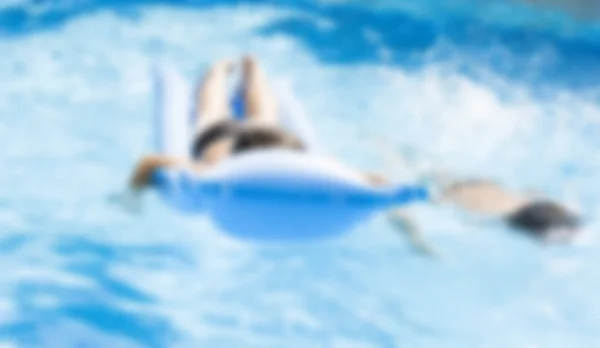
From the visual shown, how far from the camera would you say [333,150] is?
5371 millimetres

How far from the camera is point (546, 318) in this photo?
4133mm

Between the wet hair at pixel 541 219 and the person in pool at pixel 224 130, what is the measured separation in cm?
86

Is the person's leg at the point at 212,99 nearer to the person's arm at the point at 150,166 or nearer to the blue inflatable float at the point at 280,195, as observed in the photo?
the person's arm at the point at 150,166

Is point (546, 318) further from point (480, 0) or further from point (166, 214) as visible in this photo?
point (480, 0)

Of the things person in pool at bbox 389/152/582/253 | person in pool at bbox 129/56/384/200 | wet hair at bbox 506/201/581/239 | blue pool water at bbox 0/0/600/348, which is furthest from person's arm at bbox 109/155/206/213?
wet hair at bbox 506/201/581/239

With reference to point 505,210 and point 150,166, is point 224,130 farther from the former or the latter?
point 505,210

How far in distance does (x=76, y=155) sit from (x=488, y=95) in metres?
2.91

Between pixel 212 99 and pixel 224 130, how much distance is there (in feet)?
1.89

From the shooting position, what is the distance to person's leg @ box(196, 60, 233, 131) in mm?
4445

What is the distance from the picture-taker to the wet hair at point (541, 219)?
13.6 feet

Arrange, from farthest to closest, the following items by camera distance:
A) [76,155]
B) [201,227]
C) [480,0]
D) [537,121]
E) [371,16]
A: [480,0] → [371,16] → [537,121] → [76,155] → [201,227]

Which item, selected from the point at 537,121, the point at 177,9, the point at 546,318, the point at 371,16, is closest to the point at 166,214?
the point at 546,318

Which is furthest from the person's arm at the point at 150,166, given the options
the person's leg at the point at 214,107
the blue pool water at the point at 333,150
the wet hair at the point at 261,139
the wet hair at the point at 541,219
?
the wet hair at the point at 541,219

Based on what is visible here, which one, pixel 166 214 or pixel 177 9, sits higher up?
pixel 177 9
